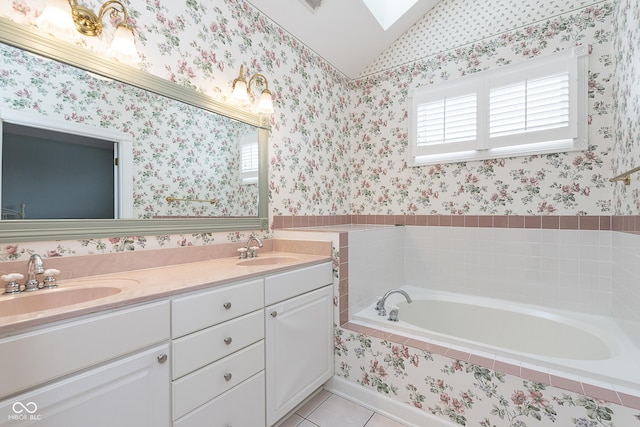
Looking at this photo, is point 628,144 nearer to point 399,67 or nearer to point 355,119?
point 399,67

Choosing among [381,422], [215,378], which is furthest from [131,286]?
[381,422]

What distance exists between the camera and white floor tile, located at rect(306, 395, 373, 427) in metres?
1.59

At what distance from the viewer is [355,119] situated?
3.01 m

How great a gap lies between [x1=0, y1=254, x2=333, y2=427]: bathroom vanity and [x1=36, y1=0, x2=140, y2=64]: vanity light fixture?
1.00 metres

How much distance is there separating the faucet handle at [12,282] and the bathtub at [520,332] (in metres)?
1.69

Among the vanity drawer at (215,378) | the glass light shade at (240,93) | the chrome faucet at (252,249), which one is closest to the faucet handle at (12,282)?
the vanity drawer at (215,378)

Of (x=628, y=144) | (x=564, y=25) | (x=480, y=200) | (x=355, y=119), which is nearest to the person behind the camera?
(x=628, y=144)

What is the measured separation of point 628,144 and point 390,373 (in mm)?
1886

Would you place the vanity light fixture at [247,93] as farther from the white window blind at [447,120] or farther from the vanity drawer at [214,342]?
the white window blind at [447,120]

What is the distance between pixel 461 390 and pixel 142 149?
205 centimetres

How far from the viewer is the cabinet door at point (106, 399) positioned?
74cm

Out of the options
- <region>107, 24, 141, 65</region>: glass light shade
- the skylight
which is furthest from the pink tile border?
the skylight

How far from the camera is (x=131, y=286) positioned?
1.11m

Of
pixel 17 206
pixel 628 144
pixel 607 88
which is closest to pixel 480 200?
pixel 628 144
